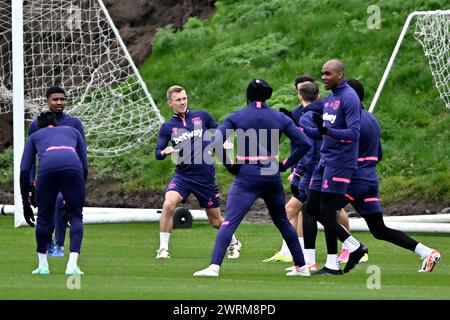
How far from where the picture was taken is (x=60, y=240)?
17547 mm

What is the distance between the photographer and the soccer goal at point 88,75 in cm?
2527

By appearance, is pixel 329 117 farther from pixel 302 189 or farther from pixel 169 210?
pixel 169 210

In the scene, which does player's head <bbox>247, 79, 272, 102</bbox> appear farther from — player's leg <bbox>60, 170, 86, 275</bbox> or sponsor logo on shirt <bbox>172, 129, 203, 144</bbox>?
sponsor logo on shirt <bbox>172, 129, 203, 144</bbox>

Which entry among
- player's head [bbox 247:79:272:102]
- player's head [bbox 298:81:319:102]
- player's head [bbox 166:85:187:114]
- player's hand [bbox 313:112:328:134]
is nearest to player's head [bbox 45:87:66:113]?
player's head [bbox 247:79:272:102]

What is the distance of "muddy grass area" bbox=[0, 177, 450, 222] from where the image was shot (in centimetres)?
2356

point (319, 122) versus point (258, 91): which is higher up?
point (258, 91)

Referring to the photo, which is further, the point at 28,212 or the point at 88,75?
the point at 88,75

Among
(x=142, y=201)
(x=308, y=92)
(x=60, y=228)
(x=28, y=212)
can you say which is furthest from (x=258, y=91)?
(x=142, y=201)

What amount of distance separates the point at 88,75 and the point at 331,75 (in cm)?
1288

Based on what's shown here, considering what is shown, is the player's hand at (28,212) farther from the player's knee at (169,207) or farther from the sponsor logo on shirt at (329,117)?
the sponsor logo on shirt at (329,117)

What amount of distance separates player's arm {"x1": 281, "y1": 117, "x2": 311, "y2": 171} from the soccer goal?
10.5 metres

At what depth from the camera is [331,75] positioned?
14.5 m

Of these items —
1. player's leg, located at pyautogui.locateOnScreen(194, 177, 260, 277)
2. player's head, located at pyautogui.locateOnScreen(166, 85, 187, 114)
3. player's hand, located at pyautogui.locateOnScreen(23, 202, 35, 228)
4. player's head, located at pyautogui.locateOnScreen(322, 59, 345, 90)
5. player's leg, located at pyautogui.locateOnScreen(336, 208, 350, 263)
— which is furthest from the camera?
player's head, located at pyautogui.locateOnScreen(166, 85, 187, 114)

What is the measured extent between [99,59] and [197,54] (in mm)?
4502
